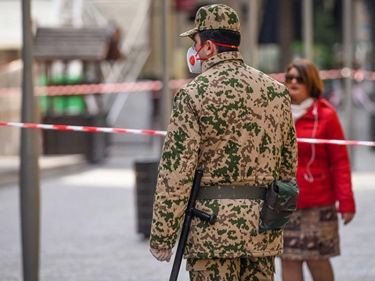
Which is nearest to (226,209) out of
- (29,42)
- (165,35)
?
(29,42)

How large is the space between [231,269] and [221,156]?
0.54 metres

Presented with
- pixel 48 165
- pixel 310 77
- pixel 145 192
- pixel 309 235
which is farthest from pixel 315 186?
pixel 48 165

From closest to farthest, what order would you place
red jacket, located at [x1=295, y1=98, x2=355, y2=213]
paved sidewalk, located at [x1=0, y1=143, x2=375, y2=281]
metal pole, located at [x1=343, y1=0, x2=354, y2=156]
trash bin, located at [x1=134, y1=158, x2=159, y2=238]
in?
red jacket, located at [x1=295, y1=98, x2=355, y2=213]
paved sidewalk, located at [x1=0, y1=143, x2=375, y2=281]
trash bin, located at [x1=134, y1=158, x2=159, y2=238]
metal pole, located at [x1=343, y1=0, x2=354, y2=156]

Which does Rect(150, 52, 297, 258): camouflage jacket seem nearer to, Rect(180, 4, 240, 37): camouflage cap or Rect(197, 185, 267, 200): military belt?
Rect(197, 185, 267, 200): military belt

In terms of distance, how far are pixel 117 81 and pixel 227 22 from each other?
21.4 metres

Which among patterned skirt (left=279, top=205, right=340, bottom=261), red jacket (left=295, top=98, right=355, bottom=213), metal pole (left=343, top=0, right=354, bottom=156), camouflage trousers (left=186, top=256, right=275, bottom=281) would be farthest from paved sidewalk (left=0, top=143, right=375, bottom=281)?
camouflage trousers (left=186, top=256, right=275, bottom=281)

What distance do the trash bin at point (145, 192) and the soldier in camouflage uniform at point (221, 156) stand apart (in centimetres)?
568

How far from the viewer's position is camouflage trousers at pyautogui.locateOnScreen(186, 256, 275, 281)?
471 cm

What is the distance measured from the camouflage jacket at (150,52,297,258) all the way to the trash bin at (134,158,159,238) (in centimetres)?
570

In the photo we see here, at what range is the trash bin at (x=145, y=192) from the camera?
414 inches

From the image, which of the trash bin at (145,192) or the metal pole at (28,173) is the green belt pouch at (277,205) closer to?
the metal pole at (28,173)

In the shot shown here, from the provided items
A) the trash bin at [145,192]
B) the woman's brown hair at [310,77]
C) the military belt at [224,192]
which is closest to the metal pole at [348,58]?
the trash bin at [145,192]

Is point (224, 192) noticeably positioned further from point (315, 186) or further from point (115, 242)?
point (115, 242)

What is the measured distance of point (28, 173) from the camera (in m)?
6.94
